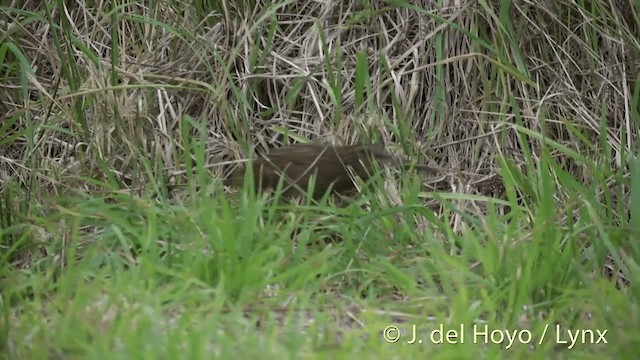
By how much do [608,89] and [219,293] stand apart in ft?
6.04

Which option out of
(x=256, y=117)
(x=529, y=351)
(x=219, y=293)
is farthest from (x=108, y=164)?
(x=529, y=351)

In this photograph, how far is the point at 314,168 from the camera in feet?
10.7

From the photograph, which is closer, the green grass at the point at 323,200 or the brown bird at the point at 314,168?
the green grass at the point at 323,200

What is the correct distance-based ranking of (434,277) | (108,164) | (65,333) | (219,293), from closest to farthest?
(65,333) < (219,293) < (434,277) < (108,164)

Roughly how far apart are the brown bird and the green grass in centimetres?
6

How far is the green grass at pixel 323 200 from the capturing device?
2.47 metres

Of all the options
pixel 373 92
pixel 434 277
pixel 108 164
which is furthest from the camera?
pixel 373 92

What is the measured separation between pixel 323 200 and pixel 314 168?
15 centimetres

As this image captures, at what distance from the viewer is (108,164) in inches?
142

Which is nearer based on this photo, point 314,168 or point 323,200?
point 323,200

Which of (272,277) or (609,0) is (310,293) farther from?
(609,0)

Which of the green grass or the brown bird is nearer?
the green grass

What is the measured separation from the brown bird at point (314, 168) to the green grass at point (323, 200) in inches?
2.4

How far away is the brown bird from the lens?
10.6 ft
